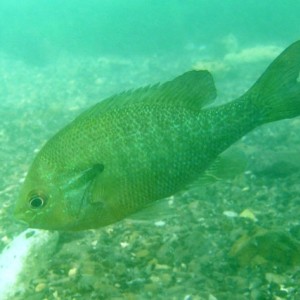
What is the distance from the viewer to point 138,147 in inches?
95.3

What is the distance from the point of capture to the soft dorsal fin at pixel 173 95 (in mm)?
2492

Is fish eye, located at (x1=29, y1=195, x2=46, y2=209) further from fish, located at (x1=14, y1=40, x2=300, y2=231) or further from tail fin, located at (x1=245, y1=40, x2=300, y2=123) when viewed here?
tail fin, located at (x1=245, y1=40, x2=300, y2=123)

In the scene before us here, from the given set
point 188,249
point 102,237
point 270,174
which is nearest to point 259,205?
point 270,174

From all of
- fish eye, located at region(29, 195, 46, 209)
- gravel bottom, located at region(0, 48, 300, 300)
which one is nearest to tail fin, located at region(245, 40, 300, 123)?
gravel bottom, located at region(0, 48, 300, 300)

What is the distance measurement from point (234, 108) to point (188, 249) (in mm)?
2288

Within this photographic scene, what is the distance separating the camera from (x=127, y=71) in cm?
2317

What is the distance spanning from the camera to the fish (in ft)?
7.65

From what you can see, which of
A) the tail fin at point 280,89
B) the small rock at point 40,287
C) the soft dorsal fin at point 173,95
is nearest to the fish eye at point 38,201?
the soft dorsal fin at point 173,95

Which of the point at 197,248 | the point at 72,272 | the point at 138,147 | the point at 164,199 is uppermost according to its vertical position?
the point at 138,147

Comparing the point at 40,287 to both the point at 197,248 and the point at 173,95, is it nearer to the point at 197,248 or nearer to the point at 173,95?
the point at 197,248

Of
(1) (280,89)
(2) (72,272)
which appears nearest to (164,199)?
(1) (280,89)

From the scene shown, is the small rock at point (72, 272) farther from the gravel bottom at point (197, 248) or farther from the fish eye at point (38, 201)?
the fish eye at point (38, 201)

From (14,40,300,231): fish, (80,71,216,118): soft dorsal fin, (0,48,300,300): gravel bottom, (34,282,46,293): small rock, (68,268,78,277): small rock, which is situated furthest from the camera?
(68,268,78,277): small rock

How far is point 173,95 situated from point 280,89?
0.74 metres
